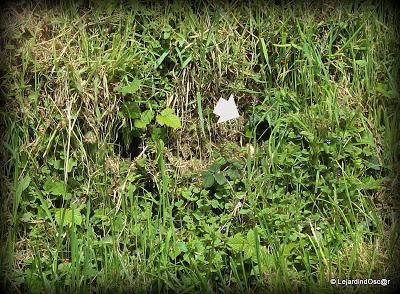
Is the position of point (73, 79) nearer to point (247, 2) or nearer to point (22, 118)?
point (22, 118)

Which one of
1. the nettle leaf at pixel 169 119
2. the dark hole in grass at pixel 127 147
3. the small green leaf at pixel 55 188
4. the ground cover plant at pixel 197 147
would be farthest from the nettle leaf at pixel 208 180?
the small green leaf at pixel 55 188

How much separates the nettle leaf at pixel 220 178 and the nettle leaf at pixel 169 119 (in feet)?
1.24

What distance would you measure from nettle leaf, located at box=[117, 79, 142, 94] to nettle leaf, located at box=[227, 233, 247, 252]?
3.44 ft

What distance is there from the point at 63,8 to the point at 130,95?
694mm

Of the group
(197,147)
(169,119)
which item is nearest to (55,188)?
(169,119)

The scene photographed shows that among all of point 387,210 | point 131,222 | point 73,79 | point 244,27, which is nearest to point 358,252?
point 387,210

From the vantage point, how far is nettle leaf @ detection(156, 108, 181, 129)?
378 cm

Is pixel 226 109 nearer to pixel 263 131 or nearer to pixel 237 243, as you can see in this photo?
pixel 263 131

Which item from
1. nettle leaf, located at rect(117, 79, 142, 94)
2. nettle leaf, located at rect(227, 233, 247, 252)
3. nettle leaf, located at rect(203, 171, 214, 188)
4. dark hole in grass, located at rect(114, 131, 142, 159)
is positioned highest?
nettle leaf, located at rect(117, 79, 142, 94)

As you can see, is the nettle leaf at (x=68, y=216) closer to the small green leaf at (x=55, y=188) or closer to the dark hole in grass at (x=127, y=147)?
the small green leaf at (x=55, y=188)

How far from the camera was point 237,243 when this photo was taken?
3457mm

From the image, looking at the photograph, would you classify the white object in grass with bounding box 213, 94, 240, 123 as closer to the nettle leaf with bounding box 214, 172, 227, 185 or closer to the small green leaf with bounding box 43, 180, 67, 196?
the nettle leaf with bounding box 214, 172, 227, 185

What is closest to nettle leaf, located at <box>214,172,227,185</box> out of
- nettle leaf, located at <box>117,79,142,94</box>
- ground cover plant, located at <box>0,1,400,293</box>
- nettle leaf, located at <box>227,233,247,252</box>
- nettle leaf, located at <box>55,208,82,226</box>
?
ground cover plant, located at <box>0,1,400,293</box>

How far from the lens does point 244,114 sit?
400 cm
